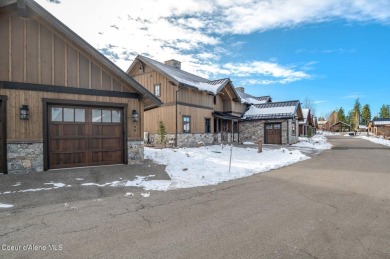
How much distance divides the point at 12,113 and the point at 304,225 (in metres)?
9.44

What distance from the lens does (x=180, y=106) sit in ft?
64.6

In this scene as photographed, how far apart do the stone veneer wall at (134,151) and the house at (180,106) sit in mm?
8099

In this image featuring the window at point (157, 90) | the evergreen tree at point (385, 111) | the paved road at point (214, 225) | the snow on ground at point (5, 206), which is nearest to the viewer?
the paved road at point (214, 225)

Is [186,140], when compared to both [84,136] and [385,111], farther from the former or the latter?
[385,111]

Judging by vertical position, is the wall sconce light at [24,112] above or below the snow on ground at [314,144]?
above

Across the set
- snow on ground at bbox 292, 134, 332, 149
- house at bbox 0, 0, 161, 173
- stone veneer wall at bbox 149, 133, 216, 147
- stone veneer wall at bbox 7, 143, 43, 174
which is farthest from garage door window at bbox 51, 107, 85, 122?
snow on ground at bbox 292, 134, 332, 149

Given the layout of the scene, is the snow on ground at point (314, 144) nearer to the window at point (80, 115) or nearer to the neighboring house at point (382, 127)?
the neighboring house at point (382, 127)

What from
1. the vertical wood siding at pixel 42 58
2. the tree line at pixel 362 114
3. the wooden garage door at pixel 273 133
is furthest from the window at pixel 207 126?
→ the tree line at pixel 362 114

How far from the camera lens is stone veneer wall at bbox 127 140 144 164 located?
10.9 meters

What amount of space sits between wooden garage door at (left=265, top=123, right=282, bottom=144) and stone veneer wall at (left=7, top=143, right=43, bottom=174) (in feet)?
75.0

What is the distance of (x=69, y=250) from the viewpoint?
12.1ft

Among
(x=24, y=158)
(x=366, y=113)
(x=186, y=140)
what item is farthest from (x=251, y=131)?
(x=366, y=113)

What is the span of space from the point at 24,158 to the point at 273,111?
2437 cm

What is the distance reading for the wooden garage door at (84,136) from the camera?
9320mm
